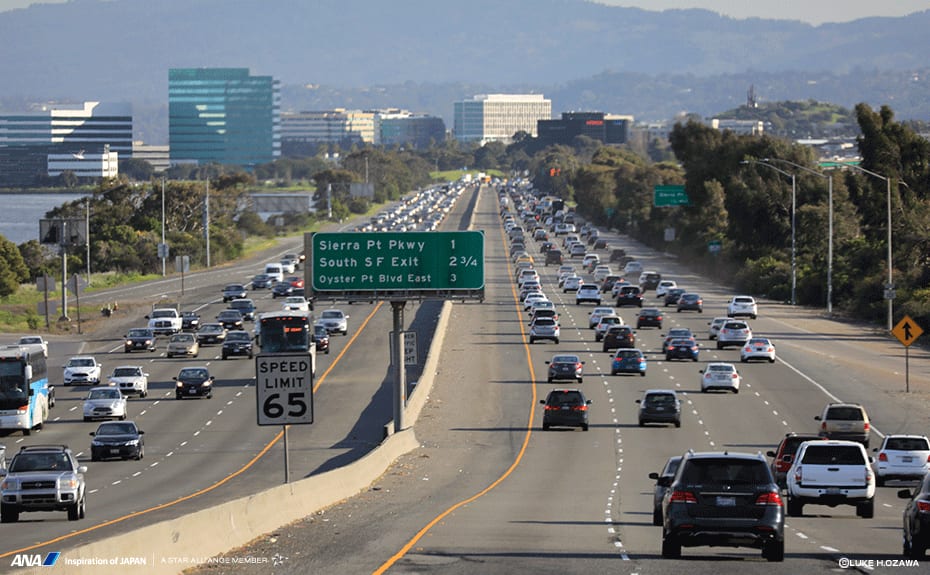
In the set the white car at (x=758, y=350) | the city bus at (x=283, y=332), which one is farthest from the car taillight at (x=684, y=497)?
the white car at (x=758, y=350)

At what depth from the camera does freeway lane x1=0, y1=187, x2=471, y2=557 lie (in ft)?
108

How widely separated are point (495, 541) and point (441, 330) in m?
59.2

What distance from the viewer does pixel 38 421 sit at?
54.4 m

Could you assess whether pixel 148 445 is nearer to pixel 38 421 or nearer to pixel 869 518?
pixel 38 421

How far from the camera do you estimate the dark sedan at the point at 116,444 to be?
46844mm

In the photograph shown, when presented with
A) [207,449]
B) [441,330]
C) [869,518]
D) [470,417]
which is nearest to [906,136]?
[441,330]

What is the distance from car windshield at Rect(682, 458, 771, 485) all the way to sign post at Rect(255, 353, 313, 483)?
24.9 feet

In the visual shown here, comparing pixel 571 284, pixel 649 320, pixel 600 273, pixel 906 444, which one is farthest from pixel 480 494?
pixel 600 273

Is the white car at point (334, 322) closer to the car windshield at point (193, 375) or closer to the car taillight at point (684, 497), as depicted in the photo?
the car windshield at point (193, 375)

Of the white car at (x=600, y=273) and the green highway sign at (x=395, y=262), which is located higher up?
the green highway sign at (x=395, y=262)

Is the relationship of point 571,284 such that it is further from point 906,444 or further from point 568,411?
point 906,444

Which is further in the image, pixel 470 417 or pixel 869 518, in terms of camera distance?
pixel 470 417

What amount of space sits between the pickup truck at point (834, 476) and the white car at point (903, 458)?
8.27m

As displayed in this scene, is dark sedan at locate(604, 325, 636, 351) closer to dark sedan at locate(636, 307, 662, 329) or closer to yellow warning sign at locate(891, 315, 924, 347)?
dark sedan at locate(636, 307, 662, 329)
